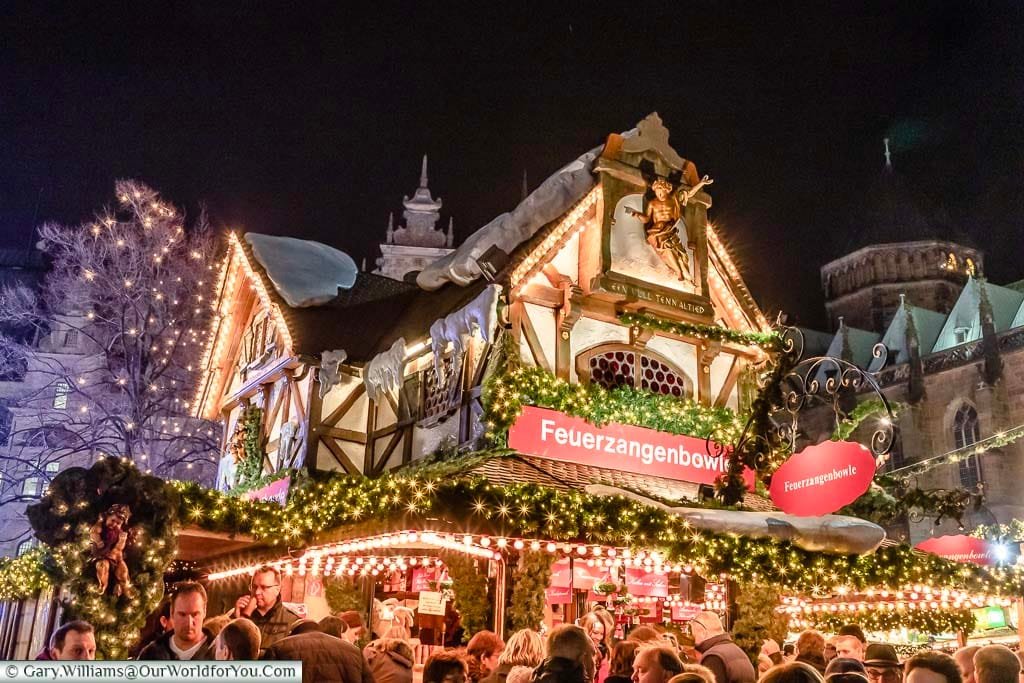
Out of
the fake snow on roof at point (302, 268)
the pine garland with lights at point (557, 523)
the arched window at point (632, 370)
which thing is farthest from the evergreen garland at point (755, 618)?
the fake snow on roof at point (302, 268)

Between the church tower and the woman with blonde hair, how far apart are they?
153ft

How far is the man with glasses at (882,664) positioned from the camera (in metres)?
5.88

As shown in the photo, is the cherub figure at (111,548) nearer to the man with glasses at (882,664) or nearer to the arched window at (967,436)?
the man with glasses at (882,664)

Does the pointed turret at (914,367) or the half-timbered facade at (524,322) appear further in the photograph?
the pointed turret at (914,367)

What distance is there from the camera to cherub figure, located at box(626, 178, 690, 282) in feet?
46.3

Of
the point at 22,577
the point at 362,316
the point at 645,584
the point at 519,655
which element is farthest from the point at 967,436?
the point at 519,655

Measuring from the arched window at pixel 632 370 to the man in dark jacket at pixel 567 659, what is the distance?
28.5ft

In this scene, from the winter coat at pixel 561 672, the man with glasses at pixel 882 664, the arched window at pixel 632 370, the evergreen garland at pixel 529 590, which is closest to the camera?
the winter coat at pixel 561 672

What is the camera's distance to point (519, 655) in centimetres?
648

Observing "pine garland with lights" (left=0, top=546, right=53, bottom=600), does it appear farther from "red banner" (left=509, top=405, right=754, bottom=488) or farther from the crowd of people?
the crowd of people

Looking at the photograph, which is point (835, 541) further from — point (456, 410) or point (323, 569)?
point (323, 569)

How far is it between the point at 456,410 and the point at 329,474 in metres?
2.87

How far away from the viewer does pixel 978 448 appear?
45.6 feet

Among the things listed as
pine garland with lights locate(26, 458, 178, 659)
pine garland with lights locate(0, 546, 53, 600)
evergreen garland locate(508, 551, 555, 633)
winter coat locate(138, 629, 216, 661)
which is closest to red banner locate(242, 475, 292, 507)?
pine garland with lights locate(0, 546, 53, 600)
